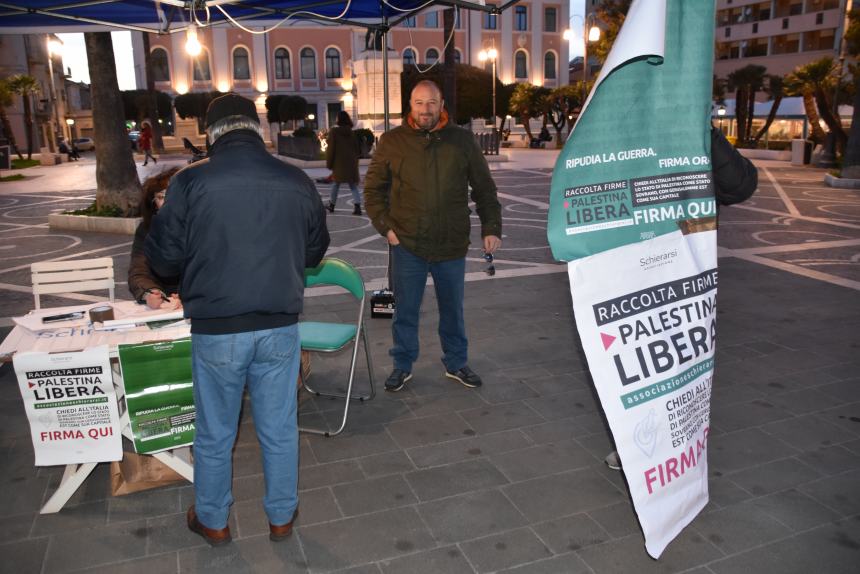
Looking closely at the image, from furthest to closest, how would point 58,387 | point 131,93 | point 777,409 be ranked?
point 131,93
point 777,409
point 58,387

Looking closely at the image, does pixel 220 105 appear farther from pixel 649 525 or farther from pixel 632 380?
pixel 649 525

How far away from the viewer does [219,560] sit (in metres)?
3.08

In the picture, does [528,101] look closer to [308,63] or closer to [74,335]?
[308,63]

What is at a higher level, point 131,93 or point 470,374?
point 131,93

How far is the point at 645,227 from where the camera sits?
2662mm

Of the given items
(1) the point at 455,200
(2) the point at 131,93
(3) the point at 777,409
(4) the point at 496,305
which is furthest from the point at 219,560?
(2) the point at 131,93

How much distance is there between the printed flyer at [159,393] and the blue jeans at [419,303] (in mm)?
1758

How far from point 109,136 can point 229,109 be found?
33.8 feet

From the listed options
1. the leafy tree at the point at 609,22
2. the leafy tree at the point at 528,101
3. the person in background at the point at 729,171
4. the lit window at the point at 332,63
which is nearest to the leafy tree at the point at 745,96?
the leafy tree at the point at 609,22

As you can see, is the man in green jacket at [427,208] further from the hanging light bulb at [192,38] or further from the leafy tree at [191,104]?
the leafy tree at [191,104]

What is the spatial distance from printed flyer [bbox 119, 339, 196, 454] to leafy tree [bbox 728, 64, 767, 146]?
36.8 metres

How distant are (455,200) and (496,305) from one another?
8.13 ft

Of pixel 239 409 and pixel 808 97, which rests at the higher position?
pixel 808 97

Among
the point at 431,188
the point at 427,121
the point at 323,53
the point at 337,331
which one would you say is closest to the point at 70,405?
the point at 337,331
